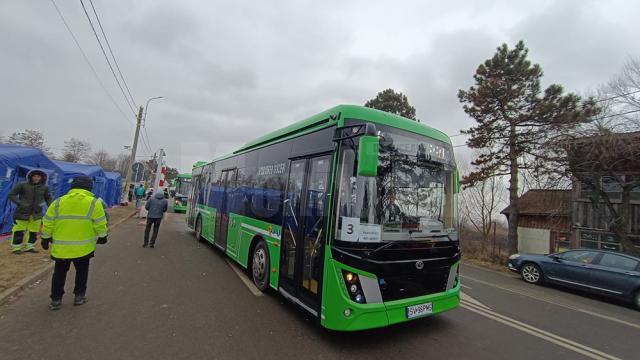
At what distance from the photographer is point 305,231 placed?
4414mm

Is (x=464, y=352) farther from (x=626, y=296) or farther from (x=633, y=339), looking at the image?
(x=626, y=296)

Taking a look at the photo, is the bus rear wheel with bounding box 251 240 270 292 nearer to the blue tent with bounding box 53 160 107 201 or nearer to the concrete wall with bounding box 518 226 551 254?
the blue tent with bounding box 53 160 107 201

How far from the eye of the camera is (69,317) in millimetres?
4020

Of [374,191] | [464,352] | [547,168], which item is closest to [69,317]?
[374,191]

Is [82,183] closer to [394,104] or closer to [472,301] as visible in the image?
[472,301]

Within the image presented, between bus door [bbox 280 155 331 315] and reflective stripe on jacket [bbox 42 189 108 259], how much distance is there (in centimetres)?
277

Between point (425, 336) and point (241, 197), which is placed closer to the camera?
point (425, 336)

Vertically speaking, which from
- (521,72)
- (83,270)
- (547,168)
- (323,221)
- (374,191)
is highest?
(521,72)

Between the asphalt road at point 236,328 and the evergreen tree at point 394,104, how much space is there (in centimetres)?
1803

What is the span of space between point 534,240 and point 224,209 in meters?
20.6

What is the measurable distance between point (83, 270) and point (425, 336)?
16.9 ft

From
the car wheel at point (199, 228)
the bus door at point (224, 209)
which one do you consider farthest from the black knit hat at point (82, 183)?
the car wheel at point (199, 228)

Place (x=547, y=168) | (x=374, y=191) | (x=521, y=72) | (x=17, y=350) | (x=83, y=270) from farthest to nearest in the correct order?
(x=521, y=72) < (x=547, y=168) < (x=83, y=270) < (x=374, y=191) < (x=17, y=350)

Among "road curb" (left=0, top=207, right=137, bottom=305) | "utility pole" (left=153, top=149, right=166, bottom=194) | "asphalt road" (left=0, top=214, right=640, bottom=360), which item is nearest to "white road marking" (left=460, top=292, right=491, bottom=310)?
"asphalt road" (left=0, top=214, right=640, bottom=360)
